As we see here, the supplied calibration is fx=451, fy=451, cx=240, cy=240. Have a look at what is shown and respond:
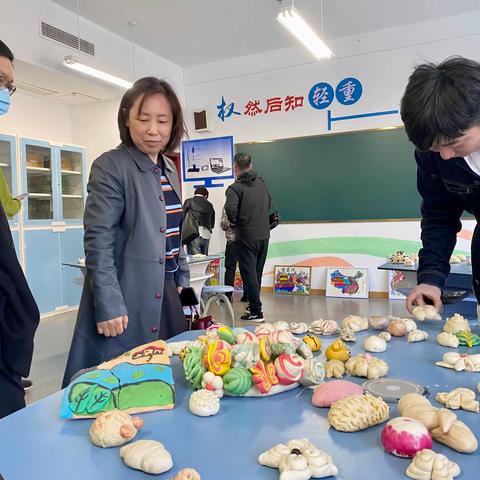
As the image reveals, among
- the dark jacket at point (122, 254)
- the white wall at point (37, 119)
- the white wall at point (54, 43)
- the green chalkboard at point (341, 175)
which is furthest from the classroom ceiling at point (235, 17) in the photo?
the dark jacket at point (122, 254)

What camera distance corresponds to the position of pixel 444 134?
3.07 ft

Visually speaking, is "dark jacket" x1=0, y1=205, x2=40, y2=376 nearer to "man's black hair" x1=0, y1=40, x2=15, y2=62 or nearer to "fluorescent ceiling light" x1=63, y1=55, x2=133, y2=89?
"man's black hair" x1=0, y1=40, x2=15, y2=62

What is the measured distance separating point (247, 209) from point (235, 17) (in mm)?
2212

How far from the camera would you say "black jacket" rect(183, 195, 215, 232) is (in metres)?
5.41

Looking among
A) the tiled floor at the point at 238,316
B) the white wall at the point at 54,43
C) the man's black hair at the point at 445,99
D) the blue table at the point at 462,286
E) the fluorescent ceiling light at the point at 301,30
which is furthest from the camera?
the white wall at the point at 54,43

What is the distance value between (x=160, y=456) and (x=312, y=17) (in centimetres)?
532

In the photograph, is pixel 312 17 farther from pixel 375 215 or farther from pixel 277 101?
pixel 375 215

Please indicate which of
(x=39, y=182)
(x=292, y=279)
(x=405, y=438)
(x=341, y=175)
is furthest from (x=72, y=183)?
(x=405, y=438)

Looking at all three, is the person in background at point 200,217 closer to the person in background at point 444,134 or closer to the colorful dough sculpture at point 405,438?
the person in background at point 444,134

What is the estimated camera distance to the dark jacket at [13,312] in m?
1.13

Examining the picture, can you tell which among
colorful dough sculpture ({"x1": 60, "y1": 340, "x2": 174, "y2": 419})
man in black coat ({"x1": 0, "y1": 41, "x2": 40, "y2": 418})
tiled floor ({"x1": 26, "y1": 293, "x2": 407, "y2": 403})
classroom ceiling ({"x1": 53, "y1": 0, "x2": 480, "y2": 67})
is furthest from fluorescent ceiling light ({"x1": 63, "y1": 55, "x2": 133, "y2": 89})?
colorful dough sculpture ({"x1": 60, "y1": 340, "x2": 174, "y2": 419})

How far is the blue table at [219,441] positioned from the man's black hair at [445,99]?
495 mm

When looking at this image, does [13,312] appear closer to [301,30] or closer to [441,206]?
[441,206]

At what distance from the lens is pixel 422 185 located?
144cm
